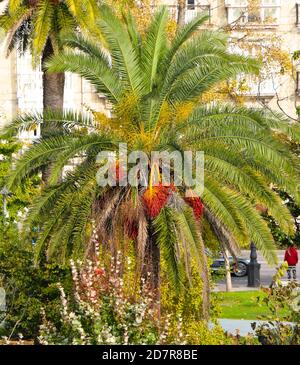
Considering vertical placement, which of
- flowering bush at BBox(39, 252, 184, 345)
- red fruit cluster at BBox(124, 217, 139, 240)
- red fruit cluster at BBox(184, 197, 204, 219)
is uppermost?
red fruit cluster at BBox(184, 197, 204, 219)

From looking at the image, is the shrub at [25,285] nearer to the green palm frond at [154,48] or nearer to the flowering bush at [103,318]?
the green palm frond at [154,48]

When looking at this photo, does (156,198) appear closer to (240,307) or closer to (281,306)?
(281,306)

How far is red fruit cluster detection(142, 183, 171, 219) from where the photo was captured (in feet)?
61.4

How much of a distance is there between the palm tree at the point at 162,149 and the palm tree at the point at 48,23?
4.04 m

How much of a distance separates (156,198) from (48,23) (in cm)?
710

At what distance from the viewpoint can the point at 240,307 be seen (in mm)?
27266

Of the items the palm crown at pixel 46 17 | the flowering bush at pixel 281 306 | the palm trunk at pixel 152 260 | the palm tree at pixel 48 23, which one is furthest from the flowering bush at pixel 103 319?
the palm crown at pixel 46 17

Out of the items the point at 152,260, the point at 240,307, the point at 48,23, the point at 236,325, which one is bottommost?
the point at 236,325

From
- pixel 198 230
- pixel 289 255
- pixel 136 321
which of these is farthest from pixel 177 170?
pixel 289 255

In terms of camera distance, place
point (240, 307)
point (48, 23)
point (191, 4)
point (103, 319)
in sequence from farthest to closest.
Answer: point (191, 4) → point (240, 307) → point (48, 23) → point (103, 319)

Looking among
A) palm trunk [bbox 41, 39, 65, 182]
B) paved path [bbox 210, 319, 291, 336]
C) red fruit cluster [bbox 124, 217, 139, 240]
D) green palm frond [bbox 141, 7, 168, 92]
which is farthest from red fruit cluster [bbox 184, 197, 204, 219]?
palm trunk [bbox 41, 39, 65, 182]

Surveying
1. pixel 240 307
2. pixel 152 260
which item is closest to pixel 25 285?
pixel 152 260

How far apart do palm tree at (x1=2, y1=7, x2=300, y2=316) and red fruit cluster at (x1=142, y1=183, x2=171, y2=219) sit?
0.02 metres

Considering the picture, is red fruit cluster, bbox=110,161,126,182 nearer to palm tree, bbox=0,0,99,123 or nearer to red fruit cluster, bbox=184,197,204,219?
red fruit cluster, bbox=184,197,204,219
